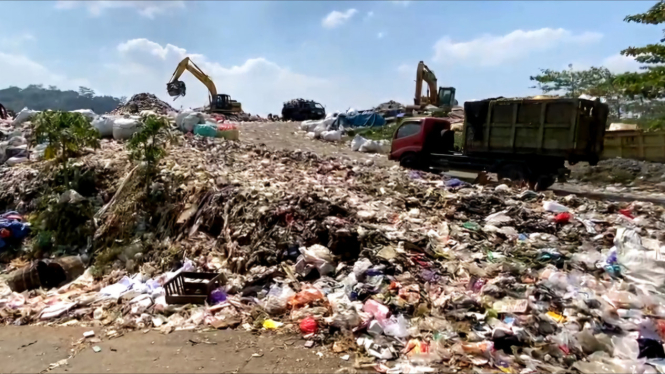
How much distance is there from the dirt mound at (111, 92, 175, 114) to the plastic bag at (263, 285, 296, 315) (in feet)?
70.9

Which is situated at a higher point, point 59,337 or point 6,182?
point 6,182

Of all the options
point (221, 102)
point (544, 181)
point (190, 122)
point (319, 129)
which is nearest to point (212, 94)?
point (221, 102)

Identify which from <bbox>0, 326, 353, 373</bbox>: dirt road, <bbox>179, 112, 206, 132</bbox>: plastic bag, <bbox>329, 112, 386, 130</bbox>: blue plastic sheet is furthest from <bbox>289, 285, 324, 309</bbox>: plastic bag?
<bbox>329, 112, 386, 130</bbox>: blue plastic sheet

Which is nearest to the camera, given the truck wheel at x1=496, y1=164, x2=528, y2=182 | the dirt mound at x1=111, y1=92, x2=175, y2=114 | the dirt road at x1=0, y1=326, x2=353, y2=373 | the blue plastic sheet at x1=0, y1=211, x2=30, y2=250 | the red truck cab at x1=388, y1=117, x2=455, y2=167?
the dirt road at x1=0, y1=326, x2=353, y2=373

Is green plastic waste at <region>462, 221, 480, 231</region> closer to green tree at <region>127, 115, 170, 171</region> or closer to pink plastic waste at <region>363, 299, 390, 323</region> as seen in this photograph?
pink plastic waste at <region>363, 299, 390, 323</region>

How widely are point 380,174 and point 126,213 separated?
4.32 metres

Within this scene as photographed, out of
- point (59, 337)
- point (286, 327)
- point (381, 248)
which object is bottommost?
point (59, 337)

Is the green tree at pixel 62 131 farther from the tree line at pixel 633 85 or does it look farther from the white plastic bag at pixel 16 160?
the tree line at pixel 633 85

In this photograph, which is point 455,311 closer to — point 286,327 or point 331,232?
point 286,327

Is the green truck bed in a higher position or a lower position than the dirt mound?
lower

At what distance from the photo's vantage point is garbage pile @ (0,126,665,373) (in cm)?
362

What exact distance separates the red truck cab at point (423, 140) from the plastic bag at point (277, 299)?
7.74 m

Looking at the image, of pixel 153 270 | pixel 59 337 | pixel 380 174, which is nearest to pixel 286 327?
pixel 59 337

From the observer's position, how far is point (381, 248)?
16.8 ft
